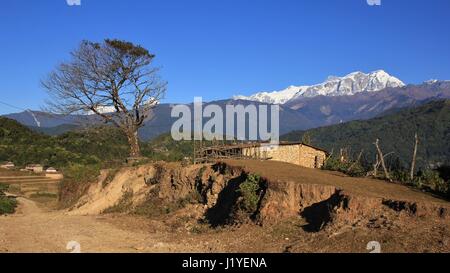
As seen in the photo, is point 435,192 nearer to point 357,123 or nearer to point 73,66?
point 73,66

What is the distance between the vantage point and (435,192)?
1593cm

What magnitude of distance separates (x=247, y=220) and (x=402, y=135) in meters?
63.2

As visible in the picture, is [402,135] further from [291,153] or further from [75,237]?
[75,237]

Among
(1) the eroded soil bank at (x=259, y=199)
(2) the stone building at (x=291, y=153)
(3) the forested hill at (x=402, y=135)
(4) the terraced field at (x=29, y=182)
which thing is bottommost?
(4) the terraced field at (x=29, y=182)

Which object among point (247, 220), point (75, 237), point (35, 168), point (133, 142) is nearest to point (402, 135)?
point (35, 168)

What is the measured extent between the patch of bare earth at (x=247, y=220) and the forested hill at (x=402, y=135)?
38727mm

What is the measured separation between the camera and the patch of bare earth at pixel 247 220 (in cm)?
1180

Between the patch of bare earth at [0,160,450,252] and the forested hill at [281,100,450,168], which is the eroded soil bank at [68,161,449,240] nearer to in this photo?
the patch of bare earth at [0,160,450,252]

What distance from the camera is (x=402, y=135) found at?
72812 millimetres

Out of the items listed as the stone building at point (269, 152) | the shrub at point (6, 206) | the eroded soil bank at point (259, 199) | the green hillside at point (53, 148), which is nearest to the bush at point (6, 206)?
the shrub at point (6, 206)

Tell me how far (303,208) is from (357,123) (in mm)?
79748

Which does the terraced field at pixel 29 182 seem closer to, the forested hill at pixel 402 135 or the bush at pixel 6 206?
the bush at pixel 6 206

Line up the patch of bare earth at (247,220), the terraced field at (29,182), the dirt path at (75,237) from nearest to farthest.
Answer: the patch of bare earth at (247,220), the dirt path at (75,237), the terraced field at (29,182)

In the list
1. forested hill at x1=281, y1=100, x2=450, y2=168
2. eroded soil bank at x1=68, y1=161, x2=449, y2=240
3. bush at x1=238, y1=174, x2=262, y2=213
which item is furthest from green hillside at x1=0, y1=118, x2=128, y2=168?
bush at x1=238, y1=174, x2=262, y2=213
